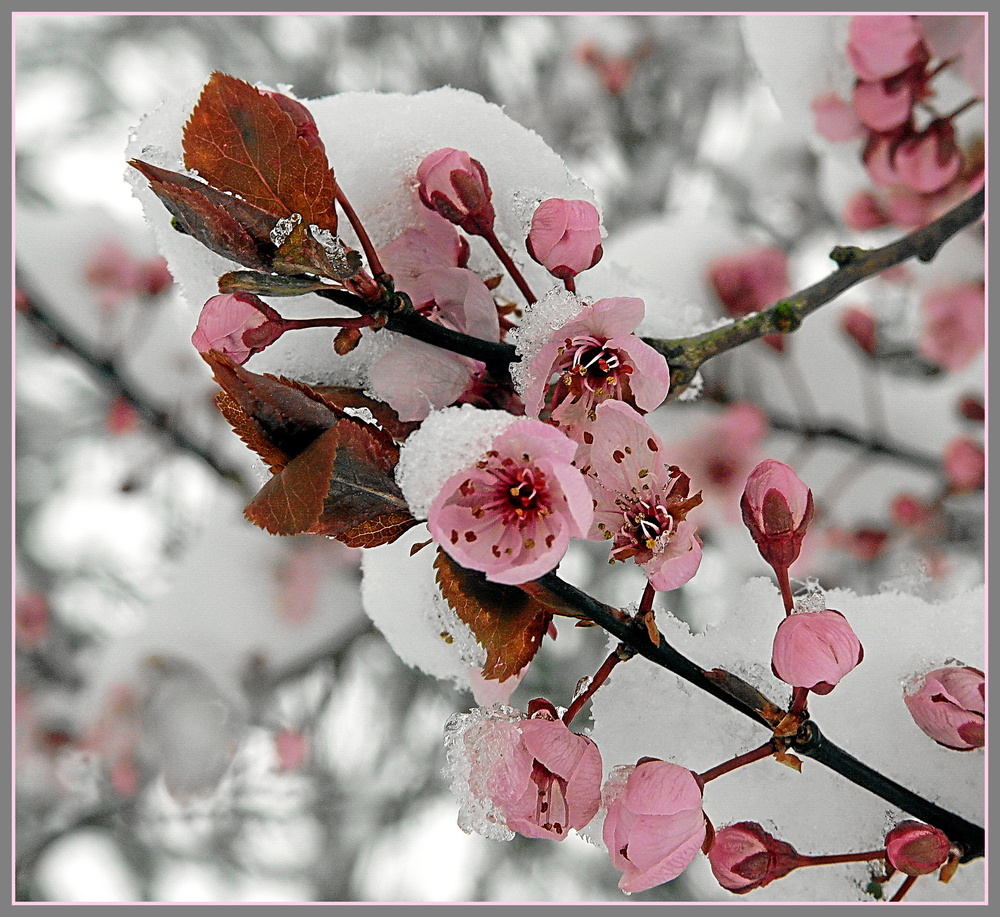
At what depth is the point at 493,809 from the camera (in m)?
0.42

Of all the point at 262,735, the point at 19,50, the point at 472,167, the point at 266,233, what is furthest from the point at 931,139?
the point at 19,50

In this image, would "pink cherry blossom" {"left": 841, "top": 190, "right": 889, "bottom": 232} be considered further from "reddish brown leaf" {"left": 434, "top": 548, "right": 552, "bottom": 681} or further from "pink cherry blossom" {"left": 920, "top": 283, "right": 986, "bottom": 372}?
"reddish brown leaf" {"left": 434, "top": 548, "right": 552, "bottom": 681}

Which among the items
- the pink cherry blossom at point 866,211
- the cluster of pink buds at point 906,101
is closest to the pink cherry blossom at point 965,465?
the pink cherry blossom at point 866,211

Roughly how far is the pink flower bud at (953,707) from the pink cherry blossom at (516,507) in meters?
0.31

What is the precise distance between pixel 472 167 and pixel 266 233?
14 centimetres

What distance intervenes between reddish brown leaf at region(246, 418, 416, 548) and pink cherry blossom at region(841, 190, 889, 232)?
1107 mm


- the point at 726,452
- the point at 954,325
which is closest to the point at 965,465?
the point at 954,325

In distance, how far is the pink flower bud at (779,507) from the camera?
0.48 metres

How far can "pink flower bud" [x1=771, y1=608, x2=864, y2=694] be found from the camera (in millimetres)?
430

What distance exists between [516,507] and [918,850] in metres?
0.33

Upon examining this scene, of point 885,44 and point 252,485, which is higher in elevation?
point 885,44

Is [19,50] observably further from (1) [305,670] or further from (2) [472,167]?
(2) [472,167]

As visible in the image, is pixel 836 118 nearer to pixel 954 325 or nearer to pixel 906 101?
pixel 906 101

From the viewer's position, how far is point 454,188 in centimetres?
46
